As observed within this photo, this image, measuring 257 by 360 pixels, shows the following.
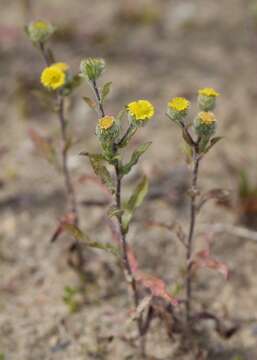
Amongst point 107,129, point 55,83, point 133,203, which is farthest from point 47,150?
point 107,129

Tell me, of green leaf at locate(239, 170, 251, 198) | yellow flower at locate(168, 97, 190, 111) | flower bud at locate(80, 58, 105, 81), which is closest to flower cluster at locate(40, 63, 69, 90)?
flower bud at locate(80, 58, 105, 81)

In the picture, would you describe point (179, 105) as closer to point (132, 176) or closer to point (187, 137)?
point (187, 137)

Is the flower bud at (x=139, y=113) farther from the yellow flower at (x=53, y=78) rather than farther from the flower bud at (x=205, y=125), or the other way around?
the yellow flower at (x=53, y=78)

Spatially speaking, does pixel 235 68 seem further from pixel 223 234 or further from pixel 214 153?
pixel 223 234

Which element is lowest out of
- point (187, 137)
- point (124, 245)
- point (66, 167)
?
point (124, 245)

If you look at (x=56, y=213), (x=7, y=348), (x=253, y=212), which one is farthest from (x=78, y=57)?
(x=7, y=348)

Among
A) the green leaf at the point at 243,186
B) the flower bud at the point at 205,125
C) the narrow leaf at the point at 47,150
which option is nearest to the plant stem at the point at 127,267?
the flower bud at the point at 205,125
